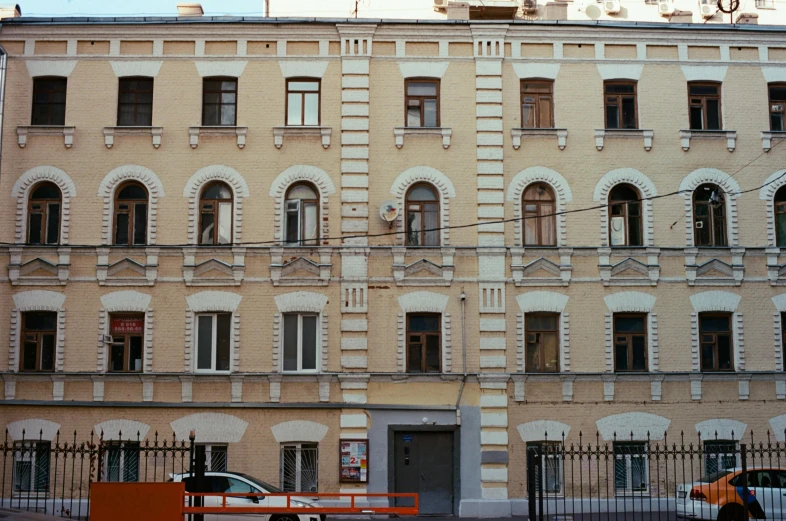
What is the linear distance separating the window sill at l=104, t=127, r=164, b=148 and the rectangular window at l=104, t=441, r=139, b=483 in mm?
7949

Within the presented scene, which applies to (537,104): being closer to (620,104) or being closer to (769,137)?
(620,104)

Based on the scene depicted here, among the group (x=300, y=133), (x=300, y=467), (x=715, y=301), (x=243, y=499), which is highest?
(x=300, y=133)

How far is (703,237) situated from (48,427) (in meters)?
18.1

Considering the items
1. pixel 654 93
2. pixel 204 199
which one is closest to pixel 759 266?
pixel 654 93

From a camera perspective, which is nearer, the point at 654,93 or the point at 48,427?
the point at 48,427

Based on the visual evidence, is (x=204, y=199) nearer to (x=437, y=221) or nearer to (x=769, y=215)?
(x=437, y=221)

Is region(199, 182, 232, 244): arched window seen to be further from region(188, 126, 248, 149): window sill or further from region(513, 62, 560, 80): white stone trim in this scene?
region(513, 62, 560, 80): white stone trim

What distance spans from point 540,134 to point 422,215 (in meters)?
3.90

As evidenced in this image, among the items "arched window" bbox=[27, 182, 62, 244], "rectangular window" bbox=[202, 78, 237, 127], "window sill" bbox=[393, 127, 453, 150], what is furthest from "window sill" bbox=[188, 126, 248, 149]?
"window sill" bbox=[393, 127, 453, 150]

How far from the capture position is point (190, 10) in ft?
90.5

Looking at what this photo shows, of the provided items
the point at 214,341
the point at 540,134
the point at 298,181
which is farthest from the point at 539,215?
the point at 214,341

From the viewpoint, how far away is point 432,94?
25.8 m

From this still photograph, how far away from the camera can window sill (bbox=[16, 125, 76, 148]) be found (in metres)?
25.3

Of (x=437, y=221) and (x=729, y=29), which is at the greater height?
(x=729, y=29)
